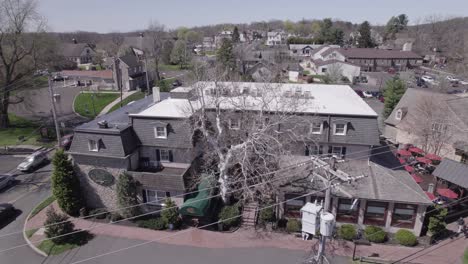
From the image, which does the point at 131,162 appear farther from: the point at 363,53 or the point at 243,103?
the point at 363,53

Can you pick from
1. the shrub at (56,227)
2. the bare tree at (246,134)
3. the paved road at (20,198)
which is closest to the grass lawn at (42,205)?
the paved road at (20,198)

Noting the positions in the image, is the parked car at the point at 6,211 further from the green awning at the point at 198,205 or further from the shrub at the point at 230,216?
the shrub at the point at 230,216

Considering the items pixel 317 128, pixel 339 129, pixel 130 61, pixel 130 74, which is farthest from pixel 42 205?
pixel 130 61

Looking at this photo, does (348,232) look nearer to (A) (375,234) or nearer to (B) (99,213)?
(A) (375,234)

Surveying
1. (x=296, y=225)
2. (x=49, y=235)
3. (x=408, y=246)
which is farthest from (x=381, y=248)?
(x=49, y=235)

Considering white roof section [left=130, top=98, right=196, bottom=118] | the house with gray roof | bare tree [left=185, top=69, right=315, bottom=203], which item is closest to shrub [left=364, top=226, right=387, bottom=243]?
bare tree [left=185, top=69, right=315, bottom=203]

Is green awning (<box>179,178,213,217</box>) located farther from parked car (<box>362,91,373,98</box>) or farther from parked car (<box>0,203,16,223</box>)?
parked car (<box>362,91,373,98</box>)
